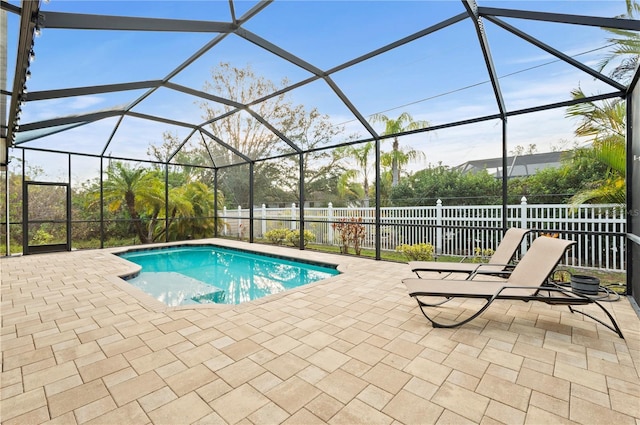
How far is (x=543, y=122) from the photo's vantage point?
349 inches

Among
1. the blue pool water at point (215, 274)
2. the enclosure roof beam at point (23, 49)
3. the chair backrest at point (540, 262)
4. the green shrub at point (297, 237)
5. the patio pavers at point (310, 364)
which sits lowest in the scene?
the blue pool water at point (215, 274)

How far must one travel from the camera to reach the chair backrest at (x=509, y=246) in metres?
4.40

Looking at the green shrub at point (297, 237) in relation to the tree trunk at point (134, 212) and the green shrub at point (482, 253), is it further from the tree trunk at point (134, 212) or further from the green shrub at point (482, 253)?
the tree trunk at point (134, 212)

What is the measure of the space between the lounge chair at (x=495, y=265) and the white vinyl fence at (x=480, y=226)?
57 centimetres

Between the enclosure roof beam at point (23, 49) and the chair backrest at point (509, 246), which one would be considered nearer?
the enclosure roof beam at point (23, 49)

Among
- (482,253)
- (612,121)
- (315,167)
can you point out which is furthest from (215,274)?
(315,167)

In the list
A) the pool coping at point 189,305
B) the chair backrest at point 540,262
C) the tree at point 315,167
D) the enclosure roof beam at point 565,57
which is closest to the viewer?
the chair backrest at point 540,262

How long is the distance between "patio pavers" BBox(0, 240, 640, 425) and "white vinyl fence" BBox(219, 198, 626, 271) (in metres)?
2.33

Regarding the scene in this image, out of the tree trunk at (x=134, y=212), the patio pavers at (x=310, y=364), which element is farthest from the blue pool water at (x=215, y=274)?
the tree trunk at (x=134, y=212)

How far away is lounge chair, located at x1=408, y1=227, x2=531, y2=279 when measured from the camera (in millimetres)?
4266

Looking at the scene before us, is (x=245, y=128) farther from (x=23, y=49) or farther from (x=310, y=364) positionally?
(x=310, y=364)

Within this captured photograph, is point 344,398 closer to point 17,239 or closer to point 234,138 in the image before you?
point 17,239

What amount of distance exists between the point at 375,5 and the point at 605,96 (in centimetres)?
355

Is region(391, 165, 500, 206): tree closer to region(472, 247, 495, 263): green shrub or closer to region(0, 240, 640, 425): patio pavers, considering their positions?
region(472, 247, 495, 263): green shrub
